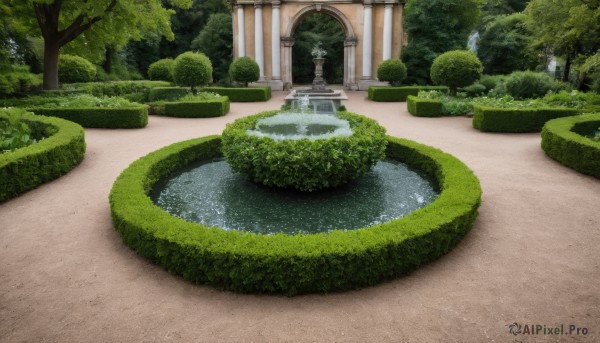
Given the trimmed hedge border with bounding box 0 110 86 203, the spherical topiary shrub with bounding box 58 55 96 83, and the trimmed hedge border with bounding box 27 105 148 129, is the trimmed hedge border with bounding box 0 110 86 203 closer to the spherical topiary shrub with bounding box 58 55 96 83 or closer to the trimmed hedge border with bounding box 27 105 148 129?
the trimmed hedge border with bounding box 27 105 148 129

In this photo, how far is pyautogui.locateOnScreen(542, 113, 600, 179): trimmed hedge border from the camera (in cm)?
825

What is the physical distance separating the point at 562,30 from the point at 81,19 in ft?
71.1

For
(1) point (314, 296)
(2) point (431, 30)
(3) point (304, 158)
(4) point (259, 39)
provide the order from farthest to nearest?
(4) point (259, 39) < (2) point (431, 30) < (3) point (304, 158) < (1) point (314, 296)

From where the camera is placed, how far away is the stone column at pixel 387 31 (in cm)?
2748

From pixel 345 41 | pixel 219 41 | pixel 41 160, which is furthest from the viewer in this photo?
pixel 219 41

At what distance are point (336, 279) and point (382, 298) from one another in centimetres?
49

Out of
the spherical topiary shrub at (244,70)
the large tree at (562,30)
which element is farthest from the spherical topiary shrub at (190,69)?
Answer: the large tree at (562,30)

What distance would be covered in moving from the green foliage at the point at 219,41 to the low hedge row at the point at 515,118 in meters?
25.1

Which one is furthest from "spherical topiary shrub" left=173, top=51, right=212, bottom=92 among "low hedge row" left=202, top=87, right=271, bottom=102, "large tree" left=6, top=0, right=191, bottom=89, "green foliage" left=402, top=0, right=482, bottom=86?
"green foliage" left=402, top=0, right=482, bottom=86

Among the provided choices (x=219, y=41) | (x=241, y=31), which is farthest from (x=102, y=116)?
(x=219, y=41)

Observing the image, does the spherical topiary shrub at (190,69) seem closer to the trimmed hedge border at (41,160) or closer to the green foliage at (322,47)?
the trimmed hedge border at (41,160)

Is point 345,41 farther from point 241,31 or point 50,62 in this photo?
point 50,62

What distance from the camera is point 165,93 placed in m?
23.5

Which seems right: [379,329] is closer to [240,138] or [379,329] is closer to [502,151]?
[240,138]
